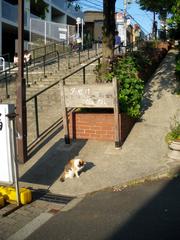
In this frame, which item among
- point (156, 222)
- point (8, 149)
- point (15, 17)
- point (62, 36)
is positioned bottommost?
point (156, 222)

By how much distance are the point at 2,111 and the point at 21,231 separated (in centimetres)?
171

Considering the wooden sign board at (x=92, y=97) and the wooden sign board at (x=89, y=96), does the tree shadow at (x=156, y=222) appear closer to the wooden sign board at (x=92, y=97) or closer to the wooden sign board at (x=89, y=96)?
the wooden sign board at (x=92, y=97)

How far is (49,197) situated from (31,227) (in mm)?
1222

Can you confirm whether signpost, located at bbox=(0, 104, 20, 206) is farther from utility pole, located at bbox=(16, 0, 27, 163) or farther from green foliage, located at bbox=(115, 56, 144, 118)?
green foliage, located at bbox=(115, 56, 144, 118)

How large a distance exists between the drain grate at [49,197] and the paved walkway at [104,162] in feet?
0.41

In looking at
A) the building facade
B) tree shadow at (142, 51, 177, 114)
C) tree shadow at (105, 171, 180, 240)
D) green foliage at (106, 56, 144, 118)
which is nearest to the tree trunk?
green foliage at (106, 56, 144, 118)

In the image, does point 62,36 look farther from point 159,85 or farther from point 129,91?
point 129,91

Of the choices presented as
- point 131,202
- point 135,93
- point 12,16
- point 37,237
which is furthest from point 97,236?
point 12,16

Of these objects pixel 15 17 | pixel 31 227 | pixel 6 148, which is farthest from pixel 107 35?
pixel 15 17

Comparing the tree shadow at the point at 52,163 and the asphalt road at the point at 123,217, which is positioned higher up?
the tree shadow at the point at 52,163

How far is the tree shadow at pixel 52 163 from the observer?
25.3 feet

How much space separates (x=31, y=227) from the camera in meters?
5.73

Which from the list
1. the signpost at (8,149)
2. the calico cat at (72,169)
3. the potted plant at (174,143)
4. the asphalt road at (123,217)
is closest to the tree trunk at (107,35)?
the potted plant at (174,143)

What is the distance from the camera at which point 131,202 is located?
6.35 meters
